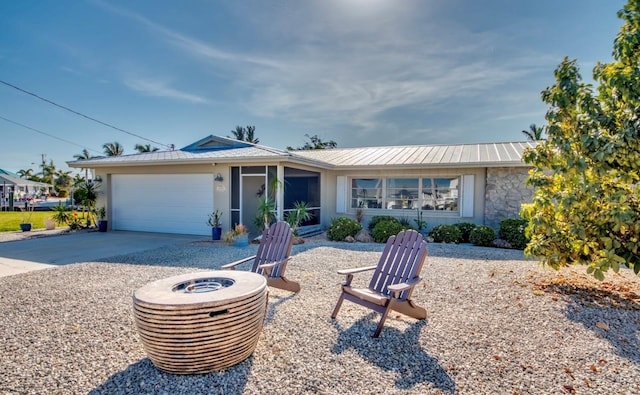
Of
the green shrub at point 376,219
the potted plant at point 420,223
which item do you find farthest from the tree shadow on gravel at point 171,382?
the potted plant at point 420,223

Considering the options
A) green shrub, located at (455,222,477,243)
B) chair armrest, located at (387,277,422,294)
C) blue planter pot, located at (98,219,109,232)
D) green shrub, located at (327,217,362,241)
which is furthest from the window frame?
blue planter pot, located at (98,219,109,232)

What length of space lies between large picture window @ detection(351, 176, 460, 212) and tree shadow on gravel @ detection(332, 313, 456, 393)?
8.12 meters

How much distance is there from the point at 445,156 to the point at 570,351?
30.8 feet

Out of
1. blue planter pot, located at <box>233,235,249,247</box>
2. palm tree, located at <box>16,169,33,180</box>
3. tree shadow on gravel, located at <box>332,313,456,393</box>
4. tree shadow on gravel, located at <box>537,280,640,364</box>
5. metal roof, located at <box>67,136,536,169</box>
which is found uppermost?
palm tree, located at <box>16,169,33,180</box>

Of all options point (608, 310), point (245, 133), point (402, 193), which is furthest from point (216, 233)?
A: point (245, 133)

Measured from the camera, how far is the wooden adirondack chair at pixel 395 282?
3.49 meters

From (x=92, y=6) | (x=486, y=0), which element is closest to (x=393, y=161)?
(x=486, y=0)

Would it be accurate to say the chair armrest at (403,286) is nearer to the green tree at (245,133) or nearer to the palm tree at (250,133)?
the green tree at (245,133)

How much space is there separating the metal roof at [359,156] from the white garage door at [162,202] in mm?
839

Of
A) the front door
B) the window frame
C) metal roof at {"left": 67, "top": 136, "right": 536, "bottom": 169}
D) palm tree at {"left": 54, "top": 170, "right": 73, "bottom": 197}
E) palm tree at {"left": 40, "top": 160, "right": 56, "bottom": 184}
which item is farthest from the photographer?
palm tree at {"left": 40, "top": 160, "right": 56, "bottom": 184}

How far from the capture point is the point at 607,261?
4023 mm

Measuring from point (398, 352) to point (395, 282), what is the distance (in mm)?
1008

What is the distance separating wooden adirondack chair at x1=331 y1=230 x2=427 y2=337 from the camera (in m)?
3.49

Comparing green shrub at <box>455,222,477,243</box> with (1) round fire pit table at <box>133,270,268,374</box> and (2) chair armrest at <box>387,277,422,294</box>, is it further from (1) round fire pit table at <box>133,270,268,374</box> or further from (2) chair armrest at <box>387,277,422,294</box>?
(1) round fire pit table at <box>133,270,268,374</box>
